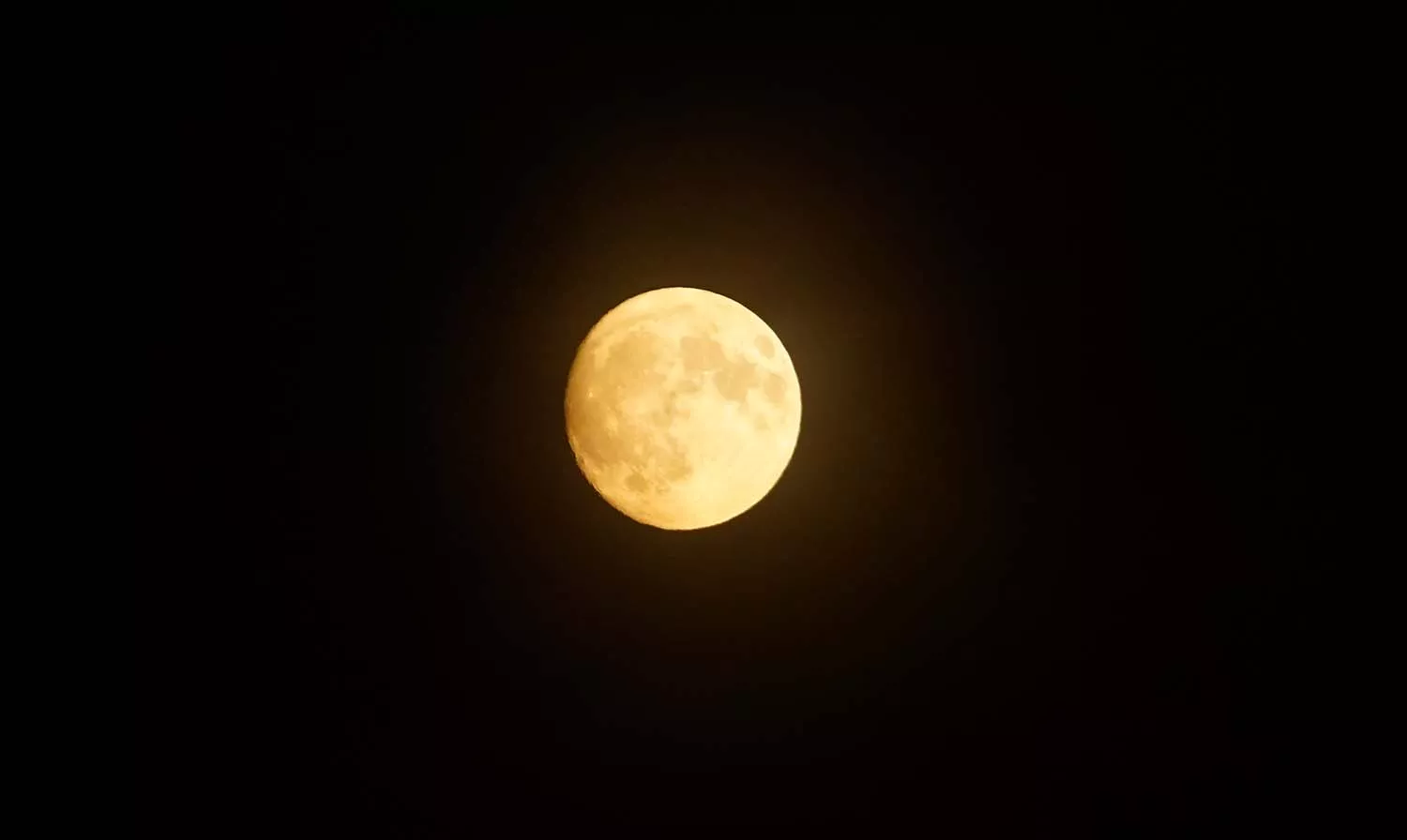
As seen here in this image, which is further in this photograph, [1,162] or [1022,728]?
[1022,728]

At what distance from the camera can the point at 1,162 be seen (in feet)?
7.48

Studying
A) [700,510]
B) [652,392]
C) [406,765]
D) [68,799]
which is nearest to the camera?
[652,392]

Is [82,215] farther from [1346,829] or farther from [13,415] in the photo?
[1346,829]

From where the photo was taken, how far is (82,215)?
7.68 feet

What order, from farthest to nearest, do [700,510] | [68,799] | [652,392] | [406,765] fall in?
[406,765]
[68,799]
[700,510]
[652,392]

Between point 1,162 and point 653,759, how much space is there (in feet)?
8.07

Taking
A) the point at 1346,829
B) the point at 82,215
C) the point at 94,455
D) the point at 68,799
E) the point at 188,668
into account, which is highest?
the point at 82,215

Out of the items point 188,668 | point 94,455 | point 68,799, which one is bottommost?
point 68,799

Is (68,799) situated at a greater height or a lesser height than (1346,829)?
lesser

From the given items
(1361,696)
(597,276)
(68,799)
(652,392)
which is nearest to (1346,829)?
(1361,696)

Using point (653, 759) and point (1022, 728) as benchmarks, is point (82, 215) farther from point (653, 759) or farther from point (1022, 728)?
point (1022, 728)

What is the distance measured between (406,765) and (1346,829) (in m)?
2.72

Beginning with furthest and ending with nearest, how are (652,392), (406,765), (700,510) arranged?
(406,765) → (700,510) → (652,392)

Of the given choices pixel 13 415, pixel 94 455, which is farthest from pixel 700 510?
pixel 13 415
